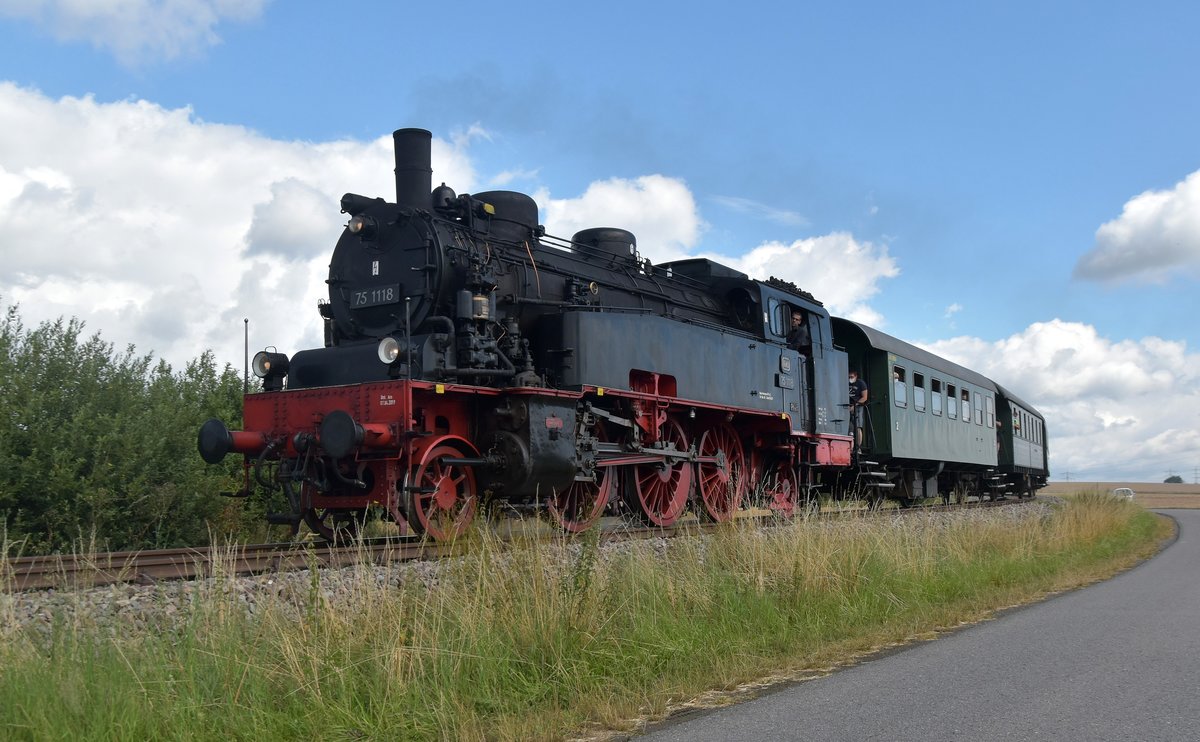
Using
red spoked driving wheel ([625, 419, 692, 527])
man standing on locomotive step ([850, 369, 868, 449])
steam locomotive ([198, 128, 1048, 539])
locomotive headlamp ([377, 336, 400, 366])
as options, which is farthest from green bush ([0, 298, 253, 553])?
man standing on locomotive step ([850, 369, 868, 449])

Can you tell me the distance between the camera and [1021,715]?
454 centimetres

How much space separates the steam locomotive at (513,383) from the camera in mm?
9180

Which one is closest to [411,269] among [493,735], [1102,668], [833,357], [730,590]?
[730,590]

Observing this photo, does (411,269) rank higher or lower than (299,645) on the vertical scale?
higher

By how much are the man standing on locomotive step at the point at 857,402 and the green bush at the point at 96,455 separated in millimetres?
9932

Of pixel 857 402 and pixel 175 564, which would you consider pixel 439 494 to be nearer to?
pixel 175 564

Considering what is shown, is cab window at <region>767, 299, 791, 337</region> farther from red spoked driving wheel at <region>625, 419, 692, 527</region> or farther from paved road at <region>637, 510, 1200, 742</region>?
paved road at <region>637, 510, 1200, 742</region>

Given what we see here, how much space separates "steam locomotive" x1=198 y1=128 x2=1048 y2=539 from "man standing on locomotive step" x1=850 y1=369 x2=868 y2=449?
6.38ft

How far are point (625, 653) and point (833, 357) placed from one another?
36.3 feet

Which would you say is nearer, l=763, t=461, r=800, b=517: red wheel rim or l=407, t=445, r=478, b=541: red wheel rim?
l=407, t=445, r=478, b=541: red wheel rim

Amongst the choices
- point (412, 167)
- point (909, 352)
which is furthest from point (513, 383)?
point (909, 352)

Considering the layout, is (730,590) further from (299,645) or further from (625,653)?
(299,645)

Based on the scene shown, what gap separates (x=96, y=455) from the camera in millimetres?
11141

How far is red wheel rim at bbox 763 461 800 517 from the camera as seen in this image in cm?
1498
